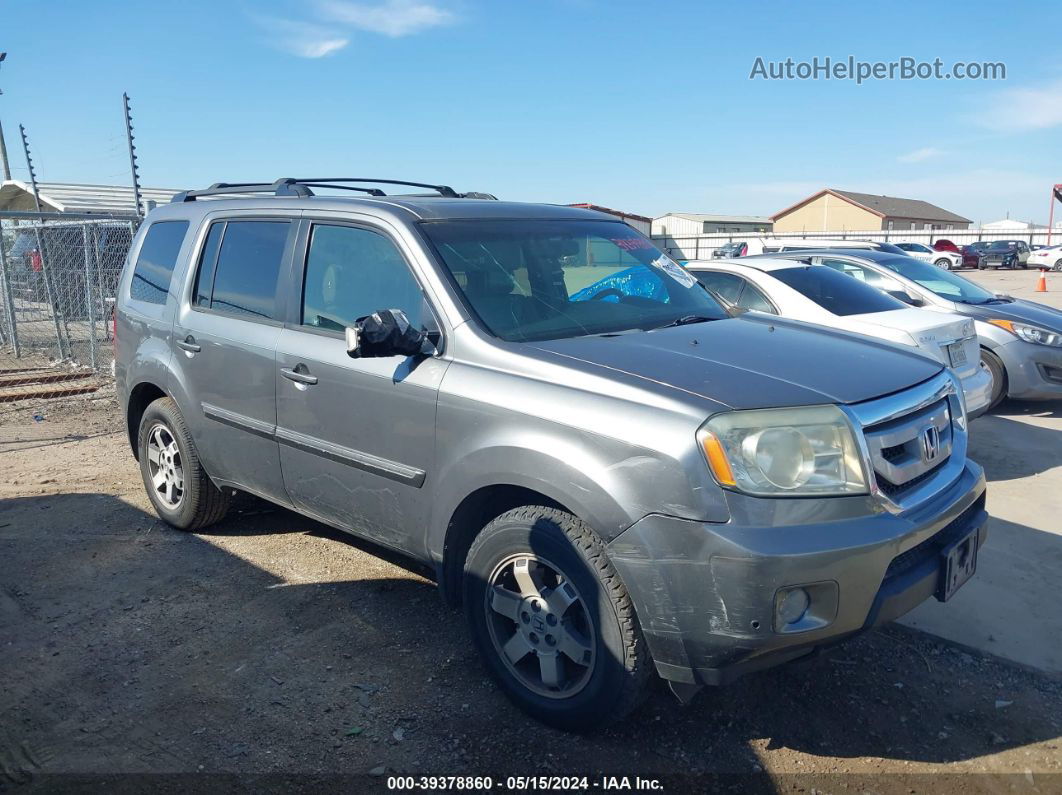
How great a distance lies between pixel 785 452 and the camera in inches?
107

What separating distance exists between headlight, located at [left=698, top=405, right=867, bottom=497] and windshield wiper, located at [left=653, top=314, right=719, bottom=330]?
1088 millimetres

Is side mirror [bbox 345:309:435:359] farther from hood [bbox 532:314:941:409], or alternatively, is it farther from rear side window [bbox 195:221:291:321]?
rear side window [bbox 195:221:291:321]

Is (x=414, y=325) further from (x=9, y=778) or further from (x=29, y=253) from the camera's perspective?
(x=29, y=253)

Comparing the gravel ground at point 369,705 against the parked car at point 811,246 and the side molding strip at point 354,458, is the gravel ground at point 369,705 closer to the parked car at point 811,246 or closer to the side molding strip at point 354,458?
the side molding strip at point 354,458

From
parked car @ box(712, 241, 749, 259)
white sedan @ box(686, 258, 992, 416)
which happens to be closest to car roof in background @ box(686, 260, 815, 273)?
white sedan @ box(686, 258, 992, 416)

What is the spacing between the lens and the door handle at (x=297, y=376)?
3.87 meters

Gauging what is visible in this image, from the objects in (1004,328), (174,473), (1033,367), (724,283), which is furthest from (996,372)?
(174,473)

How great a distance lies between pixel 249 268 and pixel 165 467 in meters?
1.58

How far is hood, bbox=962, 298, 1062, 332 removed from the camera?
8.12 m

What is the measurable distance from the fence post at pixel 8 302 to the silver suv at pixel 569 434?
28.0ft

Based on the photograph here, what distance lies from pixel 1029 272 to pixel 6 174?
39722mm

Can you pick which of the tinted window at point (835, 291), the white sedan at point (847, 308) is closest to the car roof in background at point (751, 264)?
the white sedan at point (847, 308)

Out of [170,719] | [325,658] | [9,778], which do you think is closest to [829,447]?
[325,658]

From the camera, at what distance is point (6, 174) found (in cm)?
2438
